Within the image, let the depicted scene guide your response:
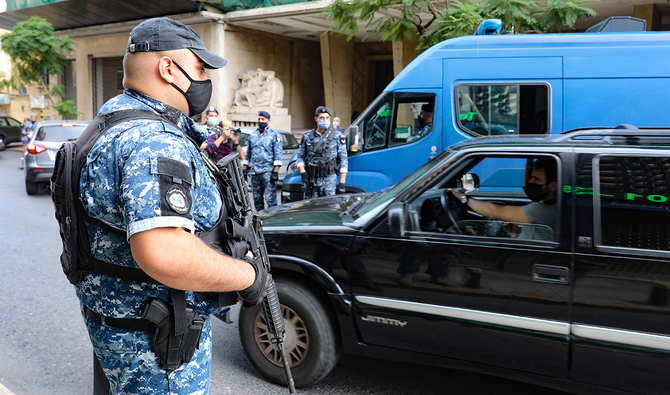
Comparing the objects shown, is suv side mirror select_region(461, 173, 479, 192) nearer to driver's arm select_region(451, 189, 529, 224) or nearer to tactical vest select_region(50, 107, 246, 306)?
driver's arm select_region(451, 189, 529, 224)

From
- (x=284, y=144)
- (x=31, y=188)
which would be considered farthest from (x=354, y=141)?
(x=31, y=188)

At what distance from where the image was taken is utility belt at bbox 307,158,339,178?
773 centimetres

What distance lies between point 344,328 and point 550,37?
4.40 m

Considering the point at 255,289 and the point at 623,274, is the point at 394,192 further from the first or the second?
the point at 255,289

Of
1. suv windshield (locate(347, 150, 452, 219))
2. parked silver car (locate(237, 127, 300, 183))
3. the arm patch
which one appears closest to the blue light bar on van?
suv windshield (locate(347, 150, 452, 219))

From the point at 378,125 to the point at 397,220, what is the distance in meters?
4.02

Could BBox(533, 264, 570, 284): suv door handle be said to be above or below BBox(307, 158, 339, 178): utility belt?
below

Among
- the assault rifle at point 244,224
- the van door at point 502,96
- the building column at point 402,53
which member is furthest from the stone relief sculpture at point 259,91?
the assault rifle at point 244,224

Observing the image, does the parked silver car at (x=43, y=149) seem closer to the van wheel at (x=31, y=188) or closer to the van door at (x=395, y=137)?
the van wheel at (x=31, y=188)

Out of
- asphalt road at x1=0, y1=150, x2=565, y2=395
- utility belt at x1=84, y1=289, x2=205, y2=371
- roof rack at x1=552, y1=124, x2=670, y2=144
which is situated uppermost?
roof rack at x1=552, y1=124, x2=670, y2=144

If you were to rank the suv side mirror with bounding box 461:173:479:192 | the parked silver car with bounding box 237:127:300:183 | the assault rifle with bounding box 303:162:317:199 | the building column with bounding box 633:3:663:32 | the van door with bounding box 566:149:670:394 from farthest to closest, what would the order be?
the building column with bounding box 633:3:663:32, the parked silver car with bounding box 237:127:300:183, the assault rifle with bounding box 303:162:317:199, the suv side mirror with bounding box 461:173:479:192, the van door with bounding box 566:149:670:394

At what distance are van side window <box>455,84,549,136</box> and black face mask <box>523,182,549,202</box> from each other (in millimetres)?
2942

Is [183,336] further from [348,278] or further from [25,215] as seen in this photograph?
[25,215]

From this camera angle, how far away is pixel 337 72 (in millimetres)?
20906
